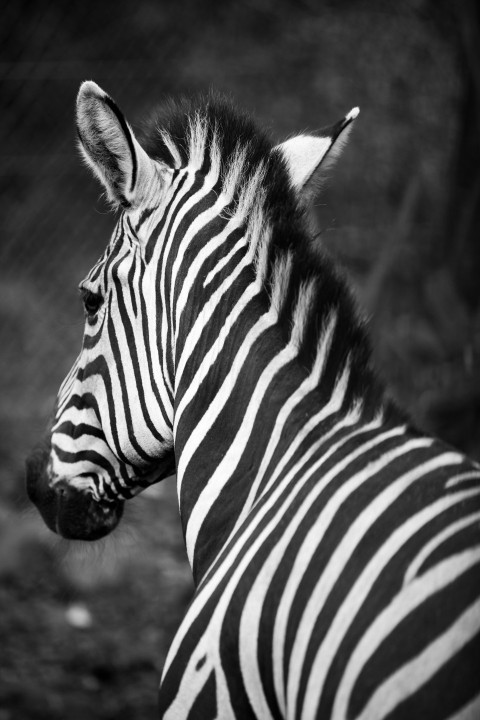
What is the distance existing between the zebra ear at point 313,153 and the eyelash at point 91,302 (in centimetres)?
75

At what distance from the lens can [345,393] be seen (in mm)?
2111

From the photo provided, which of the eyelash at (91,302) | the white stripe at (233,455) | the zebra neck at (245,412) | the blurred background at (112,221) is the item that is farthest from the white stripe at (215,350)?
the blurred background at (112,221)

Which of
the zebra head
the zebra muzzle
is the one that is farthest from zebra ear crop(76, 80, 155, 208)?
the zebra muzzle

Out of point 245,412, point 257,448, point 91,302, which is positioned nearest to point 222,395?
point 245,412

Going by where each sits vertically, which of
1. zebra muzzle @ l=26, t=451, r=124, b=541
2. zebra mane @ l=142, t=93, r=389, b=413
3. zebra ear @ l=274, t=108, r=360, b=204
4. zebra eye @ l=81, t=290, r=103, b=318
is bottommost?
zebra muzzle @ l=26, t=451, r=124, b=541

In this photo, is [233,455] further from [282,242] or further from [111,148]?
[111,148]

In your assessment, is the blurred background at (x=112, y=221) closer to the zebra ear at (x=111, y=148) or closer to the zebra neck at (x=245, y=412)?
the zebra neck at (x=245, y=412)

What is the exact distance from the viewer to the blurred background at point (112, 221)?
5996mm

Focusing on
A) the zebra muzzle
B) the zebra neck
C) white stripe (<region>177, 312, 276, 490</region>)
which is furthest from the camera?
the zebra muzzle

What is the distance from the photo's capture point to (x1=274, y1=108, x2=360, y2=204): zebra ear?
269 centimetres

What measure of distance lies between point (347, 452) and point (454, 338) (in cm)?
500

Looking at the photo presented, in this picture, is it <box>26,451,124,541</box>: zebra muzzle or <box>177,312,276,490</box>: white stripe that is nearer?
<box>177,312,276,490</box>: white stripe

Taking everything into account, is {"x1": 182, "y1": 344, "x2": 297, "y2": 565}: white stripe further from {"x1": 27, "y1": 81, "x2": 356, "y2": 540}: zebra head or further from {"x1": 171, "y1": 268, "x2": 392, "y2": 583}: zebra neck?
{"x1": 27, "y1": 81, "x2": 356, "y2": 540}: zebra head

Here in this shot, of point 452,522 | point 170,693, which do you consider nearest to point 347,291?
point 452,522
